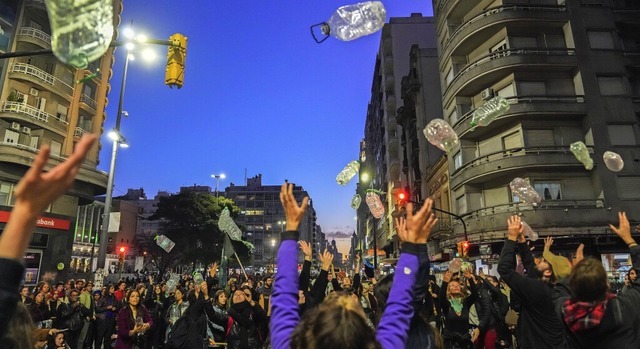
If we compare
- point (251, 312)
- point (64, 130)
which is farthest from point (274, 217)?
point (251, 312)

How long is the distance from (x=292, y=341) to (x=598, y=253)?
25.4 metres

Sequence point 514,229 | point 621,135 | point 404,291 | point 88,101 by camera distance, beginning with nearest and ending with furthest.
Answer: point 404,291, point 514,229, point 621,135, point 88,101

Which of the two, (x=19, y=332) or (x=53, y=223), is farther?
(x=53, y=223)

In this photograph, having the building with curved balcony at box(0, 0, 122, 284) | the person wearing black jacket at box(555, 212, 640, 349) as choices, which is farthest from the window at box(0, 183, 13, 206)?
the person wearing black jacket at box(555, 212, 640, 349)

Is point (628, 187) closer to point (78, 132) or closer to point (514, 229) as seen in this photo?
point (514, 229)

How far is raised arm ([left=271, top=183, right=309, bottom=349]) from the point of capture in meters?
2.02

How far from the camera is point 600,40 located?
79.4 feet

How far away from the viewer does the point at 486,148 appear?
25.9 metres

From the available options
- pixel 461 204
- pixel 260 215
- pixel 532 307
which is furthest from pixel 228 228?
pixel 260 215

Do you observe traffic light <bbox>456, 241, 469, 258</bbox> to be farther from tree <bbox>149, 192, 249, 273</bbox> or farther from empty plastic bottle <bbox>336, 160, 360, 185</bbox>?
tree <bbox>149, 192, 249, 273</bbox>

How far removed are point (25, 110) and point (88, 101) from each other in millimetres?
6194

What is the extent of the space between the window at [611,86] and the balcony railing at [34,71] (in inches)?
1446

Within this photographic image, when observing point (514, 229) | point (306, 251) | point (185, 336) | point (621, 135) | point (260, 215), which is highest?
→ point (260, 215)

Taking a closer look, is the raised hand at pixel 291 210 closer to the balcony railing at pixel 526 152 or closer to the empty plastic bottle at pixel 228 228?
the empty plastic bottle at pixel 228 228
